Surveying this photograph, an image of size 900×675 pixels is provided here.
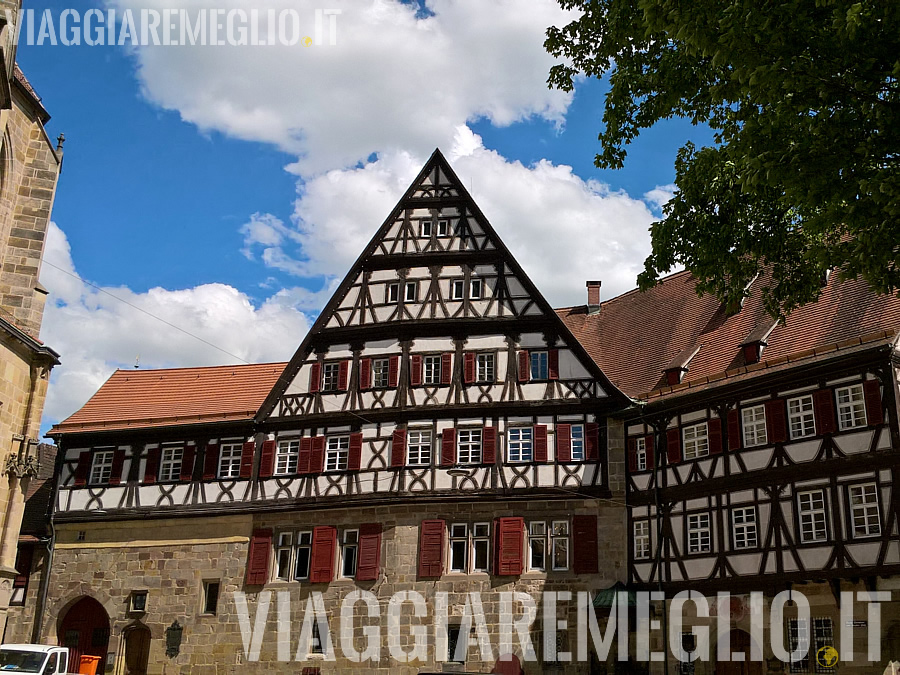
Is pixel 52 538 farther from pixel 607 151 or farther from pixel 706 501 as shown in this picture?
pixel 607 151

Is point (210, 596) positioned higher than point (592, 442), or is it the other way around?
point (592, 442)

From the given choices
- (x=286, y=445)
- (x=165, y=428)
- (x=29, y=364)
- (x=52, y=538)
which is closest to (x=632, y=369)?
(x=286, y=445)

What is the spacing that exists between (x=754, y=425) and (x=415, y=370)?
9670 mm

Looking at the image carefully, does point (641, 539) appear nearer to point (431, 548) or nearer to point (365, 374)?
point (431, 548)

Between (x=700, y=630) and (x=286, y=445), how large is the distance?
12584 mm

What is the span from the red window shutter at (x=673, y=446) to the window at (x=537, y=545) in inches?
150

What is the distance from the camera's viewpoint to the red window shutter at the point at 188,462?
27891 mm

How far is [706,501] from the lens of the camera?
74.6 feet

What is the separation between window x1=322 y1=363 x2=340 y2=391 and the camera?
90.8ft

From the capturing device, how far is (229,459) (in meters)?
27.8

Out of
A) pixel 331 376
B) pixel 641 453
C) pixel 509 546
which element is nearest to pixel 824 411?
pixel 641 453

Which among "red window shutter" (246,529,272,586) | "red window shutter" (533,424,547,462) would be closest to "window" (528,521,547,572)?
"red window shutter" (533,424,547,462)

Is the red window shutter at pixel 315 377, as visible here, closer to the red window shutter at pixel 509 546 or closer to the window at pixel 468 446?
the window at pixel 468 446

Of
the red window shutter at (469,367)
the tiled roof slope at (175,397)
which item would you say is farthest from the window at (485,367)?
the tiled roof slope at (175,397)
